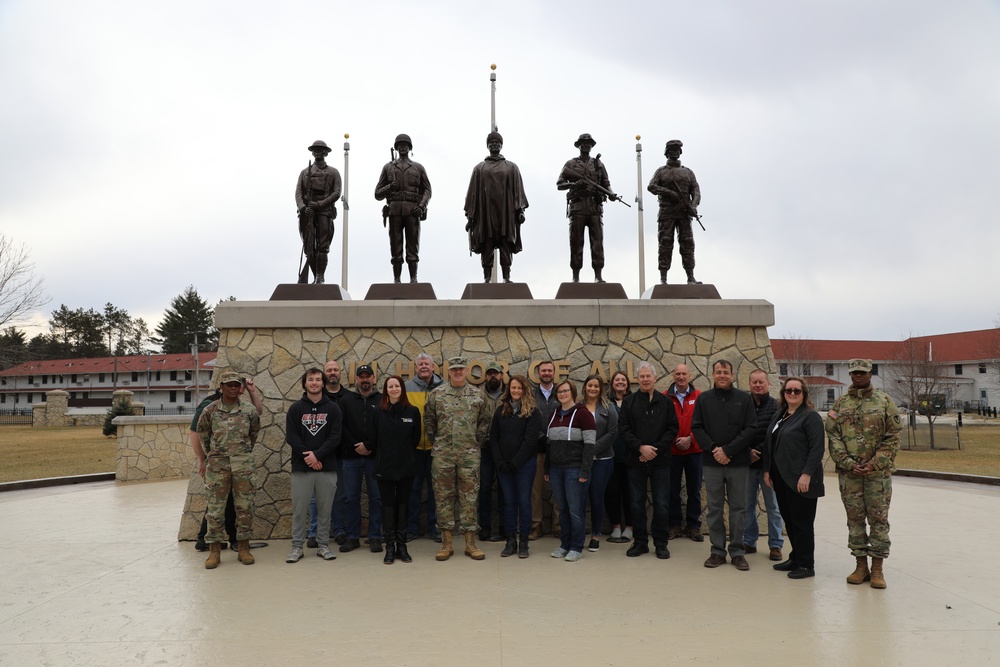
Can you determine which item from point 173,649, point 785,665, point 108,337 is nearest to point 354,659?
point 173,649

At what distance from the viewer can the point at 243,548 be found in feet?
19.1

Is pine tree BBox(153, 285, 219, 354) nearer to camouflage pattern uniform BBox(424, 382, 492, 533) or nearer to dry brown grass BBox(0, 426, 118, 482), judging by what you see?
dry brown grass BBox(0, 426, 118, 482)

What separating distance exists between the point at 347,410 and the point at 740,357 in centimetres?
427

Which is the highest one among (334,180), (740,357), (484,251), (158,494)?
(334,180)

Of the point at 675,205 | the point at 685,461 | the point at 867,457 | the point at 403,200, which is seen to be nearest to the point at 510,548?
the point at 685,461

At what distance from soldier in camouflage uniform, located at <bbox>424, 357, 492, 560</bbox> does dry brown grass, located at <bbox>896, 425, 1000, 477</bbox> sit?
11180 millimetres

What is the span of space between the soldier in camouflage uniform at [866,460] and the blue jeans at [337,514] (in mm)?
4346

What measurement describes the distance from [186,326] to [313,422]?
5660cm

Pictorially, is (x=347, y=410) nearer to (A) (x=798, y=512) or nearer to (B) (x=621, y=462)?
(B) (x=621, y=462)

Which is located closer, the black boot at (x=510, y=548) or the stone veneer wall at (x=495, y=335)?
the black boot at (x=510, y=548)

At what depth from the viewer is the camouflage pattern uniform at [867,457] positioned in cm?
483

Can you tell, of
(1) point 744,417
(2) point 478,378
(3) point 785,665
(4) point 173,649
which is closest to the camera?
(3) point 785,665

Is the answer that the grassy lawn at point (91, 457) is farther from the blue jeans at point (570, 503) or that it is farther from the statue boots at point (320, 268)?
the blue jeans at point (570, 503)

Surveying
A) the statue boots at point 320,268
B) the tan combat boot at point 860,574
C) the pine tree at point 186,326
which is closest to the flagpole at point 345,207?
the statue boots at point 320,268
